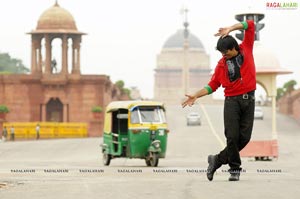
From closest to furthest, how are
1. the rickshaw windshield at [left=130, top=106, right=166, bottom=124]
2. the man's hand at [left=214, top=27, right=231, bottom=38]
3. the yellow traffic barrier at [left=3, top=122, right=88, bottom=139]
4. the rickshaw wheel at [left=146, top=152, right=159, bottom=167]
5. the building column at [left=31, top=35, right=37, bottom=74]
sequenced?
the man's hand at [left=214, top=27, right=231, bottom=38]
the rickshaw wheel at [left=146, top=152, right=159, bottom=167]
the rickshaw windshield at [left=130, top=106, right=166, bottom=124]
the yellow traffic barrier at [left=3, top=122, right=88, bottom=139]
the building column at [left=31, top=35, right=37, bottom=74]

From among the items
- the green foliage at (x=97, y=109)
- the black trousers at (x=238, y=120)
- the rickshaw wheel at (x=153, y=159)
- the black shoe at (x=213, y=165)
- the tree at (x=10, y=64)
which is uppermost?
the tree at (x=10, y=64)

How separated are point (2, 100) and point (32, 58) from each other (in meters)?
6.18

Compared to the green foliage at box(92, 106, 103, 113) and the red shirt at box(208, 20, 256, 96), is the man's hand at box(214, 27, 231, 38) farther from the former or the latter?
the green foliage at box(92, 106, 103, 113)

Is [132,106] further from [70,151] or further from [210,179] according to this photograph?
[70,151]

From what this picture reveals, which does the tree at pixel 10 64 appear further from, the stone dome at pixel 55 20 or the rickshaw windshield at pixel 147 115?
the rickshaw windshield at pixel 147 115

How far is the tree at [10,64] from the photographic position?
479ft

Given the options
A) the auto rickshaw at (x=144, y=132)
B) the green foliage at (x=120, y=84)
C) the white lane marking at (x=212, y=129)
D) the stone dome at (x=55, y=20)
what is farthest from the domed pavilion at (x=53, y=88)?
the auto rickshaw at (x=144, y=132)

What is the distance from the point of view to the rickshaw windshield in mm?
26656

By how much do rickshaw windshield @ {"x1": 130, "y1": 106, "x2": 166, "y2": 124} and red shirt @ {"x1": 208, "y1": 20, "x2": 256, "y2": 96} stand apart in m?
15.2

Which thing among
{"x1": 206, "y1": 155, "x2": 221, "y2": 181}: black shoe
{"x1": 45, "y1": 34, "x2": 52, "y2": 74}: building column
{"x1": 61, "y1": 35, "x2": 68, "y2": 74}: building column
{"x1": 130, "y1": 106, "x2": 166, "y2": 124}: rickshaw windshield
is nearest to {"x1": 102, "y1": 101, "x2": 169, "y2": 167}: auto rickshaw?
{"x1": 130, "y1": 106, "x2": 166, "y2": 124}: rickshaw windshield

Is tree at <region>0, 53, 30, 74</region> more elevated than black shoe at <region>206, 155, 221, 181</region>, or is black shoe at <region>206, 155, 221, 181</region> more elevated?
tree at <region>0, 53, 30, 74</region>

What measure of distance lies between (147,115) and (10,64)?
12468cm

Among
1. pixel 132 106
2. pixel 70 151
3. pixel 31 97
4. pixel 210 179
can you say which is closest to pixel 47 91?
pixel 31 97

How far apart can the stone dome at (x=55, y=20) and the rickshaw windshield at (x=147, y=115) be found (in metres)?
49.8
